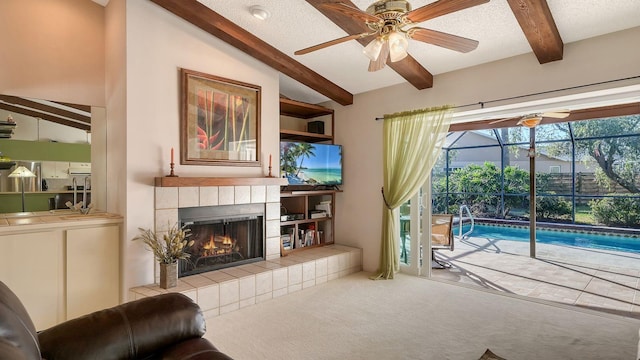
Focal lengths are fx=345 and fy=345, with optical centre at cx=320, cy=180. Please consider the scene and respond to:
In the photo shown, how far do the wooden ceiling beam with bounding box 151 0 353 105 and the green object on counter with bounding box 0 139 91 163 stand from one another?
164 cm

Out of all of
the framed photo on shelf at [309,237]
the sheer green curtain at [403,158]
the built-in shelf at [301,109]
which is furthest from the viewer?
the framed photo on shelf at [309,237]

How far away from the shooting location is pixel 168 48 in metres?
3.26

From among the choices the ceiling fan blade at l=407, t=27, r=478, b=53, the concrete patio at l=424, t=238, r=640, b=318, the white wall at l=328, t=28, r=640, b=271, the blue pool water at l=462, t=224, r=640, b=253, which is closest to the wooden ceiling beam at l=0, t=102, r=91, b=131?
the white wall at l=328, t=28, r=640, b=271

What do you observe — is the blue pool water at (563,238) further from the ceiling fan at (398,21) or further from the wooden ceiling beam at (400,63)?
the ceiling fan at (398,21)

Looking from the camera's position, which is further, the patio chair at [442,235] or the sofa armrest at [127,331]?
the patio chair at [442,235]

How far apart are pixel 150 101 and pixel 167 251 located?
1.37 m

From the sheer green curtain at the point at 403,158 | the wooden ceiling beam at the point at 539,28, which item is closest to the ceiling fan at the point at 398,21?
the wooden ceiling beam at the point at 539,28

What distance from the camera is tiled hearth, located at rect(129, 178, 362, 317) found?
3.10m

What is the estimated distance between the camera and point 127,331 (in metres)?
1.45

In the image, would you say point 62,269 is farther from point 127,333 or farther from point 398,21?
point 398,21

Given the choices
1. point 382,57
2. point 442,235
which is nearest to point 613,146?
point 442,235

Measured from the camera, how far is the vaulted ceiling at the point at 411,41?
260 cm

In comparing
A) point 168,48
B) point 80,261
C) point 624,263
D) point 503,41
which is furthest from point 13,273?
point 624,263

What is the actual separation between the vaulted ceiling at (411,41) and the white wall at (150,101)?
0.17 meters
